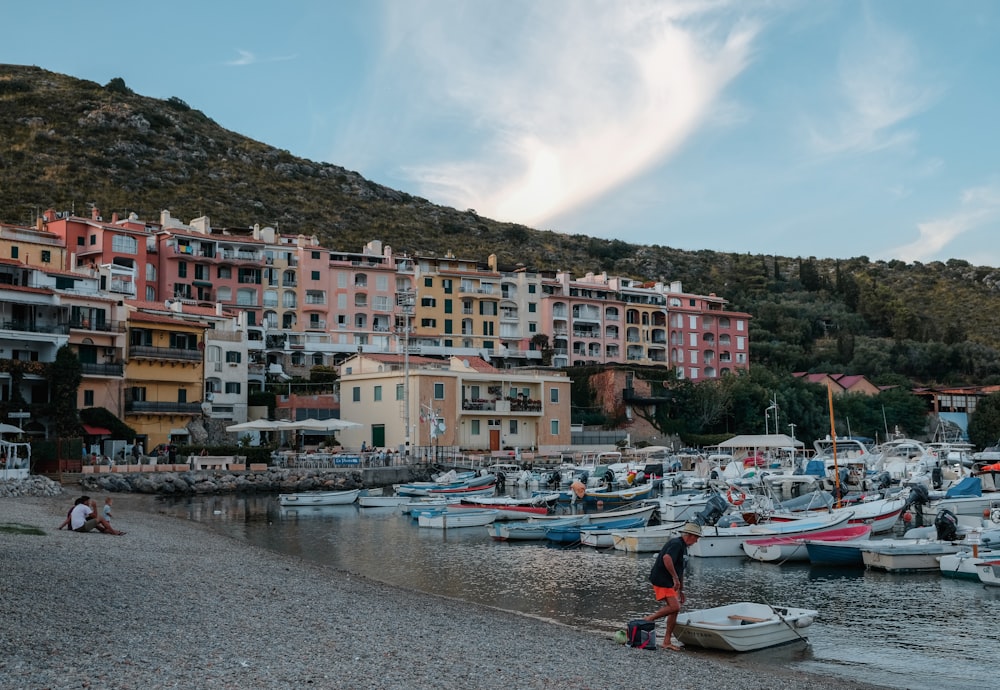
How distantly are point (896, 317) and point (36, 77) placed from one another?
13686 centimetres

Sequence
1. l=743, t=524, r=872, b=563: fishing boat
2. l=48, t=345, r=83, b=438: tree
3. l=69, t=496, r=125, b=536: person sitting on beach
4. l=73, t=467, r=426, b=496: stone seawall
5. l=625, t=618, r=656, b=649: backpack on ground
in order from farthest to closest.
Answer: l=48, t=345, r=83, b=438: tree
l=73, t=467, r=426, b=496: stone seawall
l=743, t=524, r=872, b=563: fishing boat
l=69, t=496, r=125, b=536: person sitting on beach
l=625, t=618, r=656, b=649: backpack on ground

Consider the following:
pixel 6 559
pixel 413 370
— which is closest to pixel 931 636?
pixel 6 559

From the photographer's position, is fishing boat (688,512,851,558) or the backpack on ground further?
fishing boat (688,512,851,558)

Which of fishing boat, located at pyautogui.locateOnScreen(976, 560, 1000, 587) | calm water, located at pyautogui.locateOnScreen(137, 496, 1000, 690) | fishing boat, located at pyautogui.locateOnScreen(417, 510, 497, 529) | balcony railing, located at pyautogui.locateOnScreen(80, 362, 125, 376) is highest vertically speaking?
balcony railing, located at pyautogui.locateOnScreen(80, 362, 125, 376)

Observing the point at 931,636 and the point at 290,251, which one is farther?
the point at 290,251

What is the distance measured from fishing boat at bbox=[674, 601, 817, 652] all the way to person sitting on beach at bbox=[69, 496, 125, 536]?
17.2m

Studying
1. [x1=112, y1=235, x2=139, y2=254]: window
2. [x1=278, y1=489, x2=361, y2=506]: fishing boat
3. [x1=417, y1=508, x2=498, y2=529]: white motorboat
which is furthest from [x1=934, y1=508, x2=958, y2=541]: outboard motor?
[x1=112, y1=235, x2=139, y2=254]: window

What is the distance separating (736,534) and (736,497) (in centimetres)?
909

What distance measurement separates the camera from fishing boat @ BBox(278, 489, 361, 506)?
4616 cm

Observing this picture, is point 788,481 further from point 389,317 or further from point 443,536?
point 389,317

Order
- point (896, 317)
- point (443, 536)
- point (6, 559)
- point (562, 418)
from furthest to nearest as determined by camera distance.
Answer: point (896, 317)
point (562, 418)
point (443, 536)
point (6, 559)

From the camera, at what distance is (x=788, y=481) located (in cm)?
5734

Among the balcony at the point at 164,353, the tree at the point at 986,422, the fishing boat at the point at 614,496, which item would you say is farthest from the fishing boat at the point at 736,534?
the tree at the point at 986,422

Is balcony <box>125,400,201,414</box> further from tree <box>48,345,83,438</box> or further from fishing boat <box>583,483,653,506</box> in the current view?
fishing boat <box>583,483,653,506</box>
